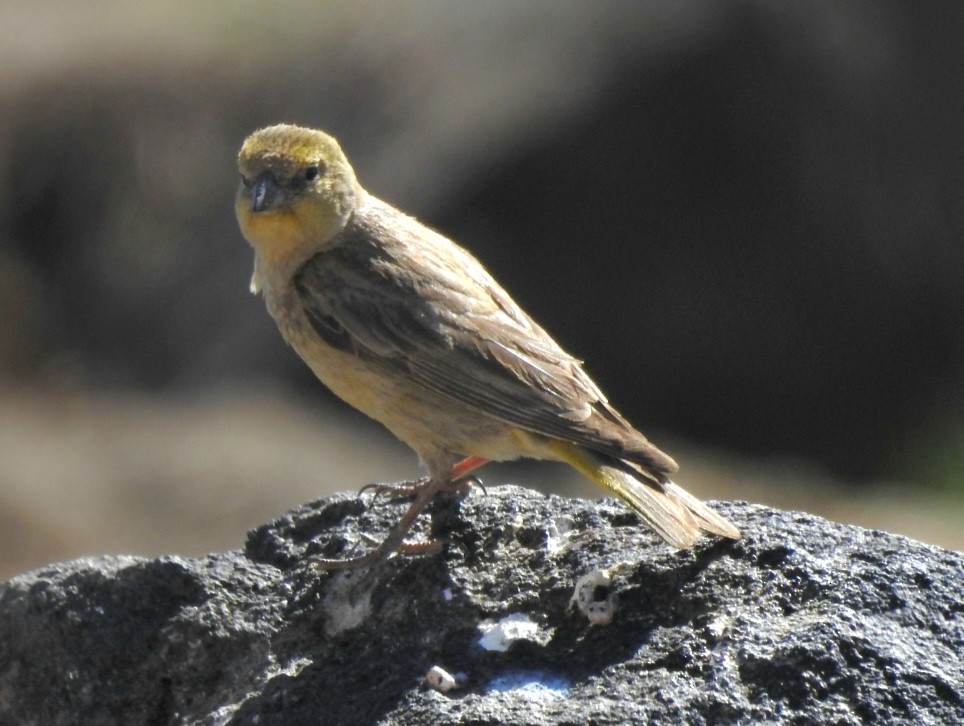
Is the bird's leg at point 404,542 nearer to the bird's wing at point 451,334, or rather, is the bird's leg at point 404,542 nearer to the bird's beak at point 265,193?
the bird's wing at point 451,334

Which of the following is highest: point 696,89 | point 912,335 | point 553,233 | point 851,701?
point 696,89

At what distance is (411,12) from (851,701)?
34.9 feet

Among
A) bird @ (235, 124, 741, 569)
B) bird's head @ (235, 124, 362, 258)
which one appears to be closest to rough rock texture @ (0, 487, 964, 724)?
bird @ (235, 124, 741, 569)

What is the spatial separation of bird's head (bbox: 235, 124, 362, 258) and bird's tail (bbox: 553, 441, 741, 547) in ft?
4.39

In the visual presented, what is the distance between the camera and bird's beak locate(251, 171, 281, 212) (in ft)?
17.8

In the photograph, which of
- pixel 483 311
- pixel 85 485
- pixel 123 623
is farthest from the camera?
pixel 85 485

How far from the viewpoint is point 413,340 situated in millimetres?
5293

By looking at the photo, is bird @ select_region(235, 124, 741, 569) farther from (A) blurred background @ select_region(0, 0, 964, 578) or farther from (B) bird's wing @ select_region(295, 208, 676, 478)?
(A) blurred background @ select_region(0, 0, 964, 578)

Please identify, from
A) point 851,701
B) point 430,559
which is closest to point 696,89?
point 430,559

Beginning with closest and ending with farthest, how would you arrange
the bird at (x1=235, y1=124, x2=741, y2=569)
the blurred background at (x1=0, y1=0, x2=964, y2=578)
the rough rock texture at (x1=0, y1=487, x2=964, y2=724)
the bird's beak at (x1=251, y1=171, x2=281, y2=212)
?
1. the rough rock texture at (x1=0, y1=487, x2=964, y2=724)
2. the bird at (x1=235, y1=124, x2=741, y2=569)
3. the bird's beak at (x1=251, y1=171, x2=281, y2=212)
4. the blurred background at (x1=0, y1=0, x2=964, y2=578)

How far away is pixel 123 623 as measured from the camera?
185 inches

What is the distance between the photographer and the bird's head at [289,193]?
5488 millimetres

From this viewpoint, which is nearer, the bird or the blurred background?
the bird

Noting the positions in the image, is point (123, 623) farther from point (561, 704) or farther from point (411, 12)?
point (411, 12)
